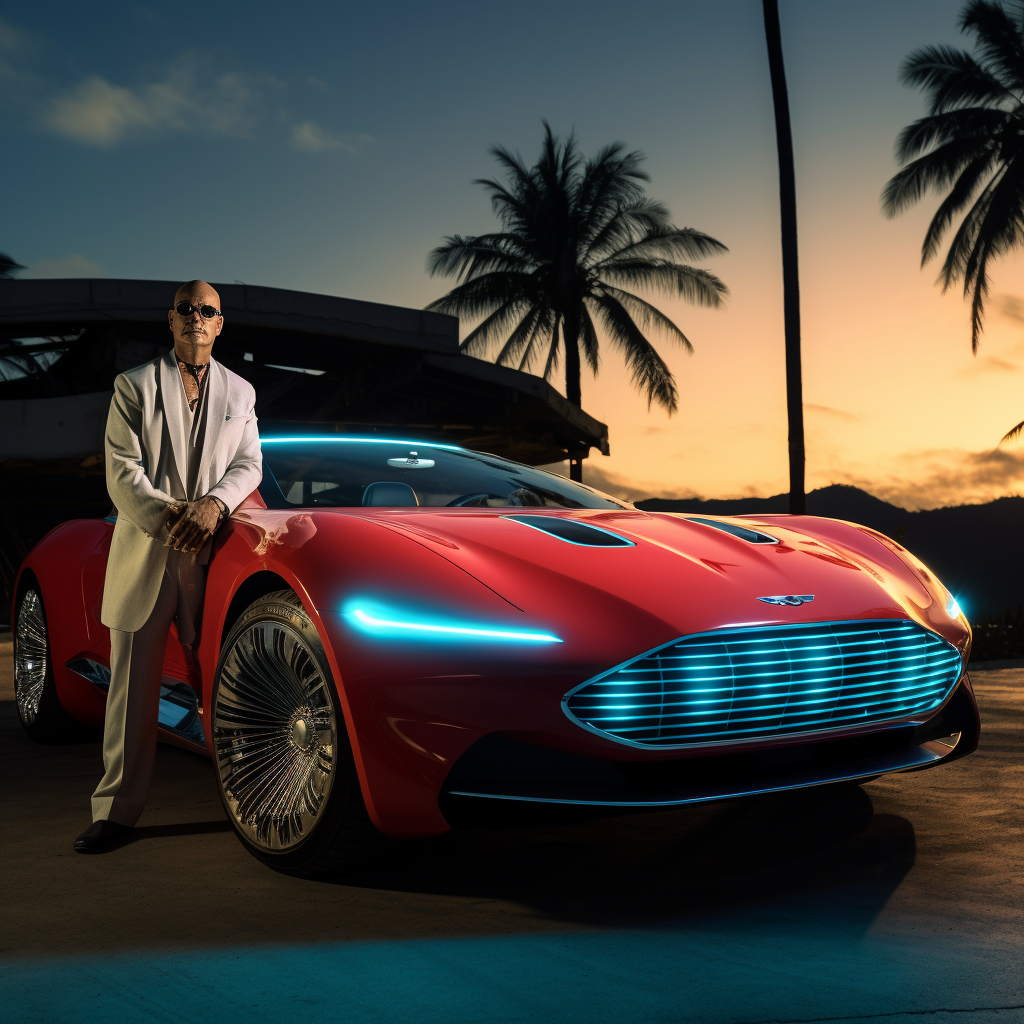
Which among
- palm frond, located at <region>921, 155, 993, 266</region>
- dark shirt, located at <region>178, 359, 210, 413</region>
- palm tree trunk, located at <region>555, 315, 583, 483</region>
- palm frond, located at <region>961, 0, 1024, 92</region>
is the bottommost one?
dark shirt, located at <region>178, 359, 210, 413</region>

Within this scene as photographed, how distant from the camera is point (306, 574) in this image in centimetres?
298

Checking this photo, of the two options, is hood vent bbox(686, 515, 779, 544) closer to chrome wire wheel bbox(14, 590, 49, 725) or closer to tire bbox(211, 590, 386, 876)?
tire bbox(211, 590, 386, 876)

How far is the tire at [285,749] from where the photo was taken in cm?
→ 284

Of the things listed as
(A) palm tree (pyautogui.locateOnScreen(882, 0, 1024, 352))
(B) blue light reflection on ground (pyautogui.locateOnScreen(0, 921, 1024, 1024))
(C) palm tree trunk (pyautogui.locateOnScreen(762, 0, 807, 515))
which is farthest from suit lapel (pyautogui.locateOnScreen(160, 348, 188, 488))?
(A) palm tree (pyautogui.locateOnScreen(882, 0, 1024, 352))

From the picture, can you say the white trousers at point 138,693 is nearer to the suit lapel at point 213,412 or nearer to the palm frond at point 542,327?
the suit lapel at point 213,412

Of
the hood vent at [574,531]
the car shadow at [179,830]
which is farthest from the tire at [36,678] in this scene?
the hood vent at [574,531]

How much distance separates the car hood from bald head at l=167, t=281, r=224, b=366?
0.85 meters

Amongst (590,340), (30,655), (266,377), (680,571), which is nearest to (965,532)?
(590,340)

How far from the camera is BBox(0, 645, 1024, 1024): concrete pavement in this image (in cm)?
224

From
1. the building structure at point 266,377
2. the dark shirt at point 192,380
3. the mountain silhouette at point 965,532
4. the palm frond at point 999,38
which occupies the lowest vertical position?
the mountain silhouette at point 965,532

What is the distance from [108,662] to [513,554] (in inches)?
83.6

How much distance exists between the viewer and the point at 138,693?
3510 millimetres

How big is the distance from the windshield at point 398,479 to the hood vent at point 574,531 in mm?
604

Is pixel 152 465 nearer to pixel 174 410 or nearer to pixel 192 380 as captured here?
pixel 174 410
